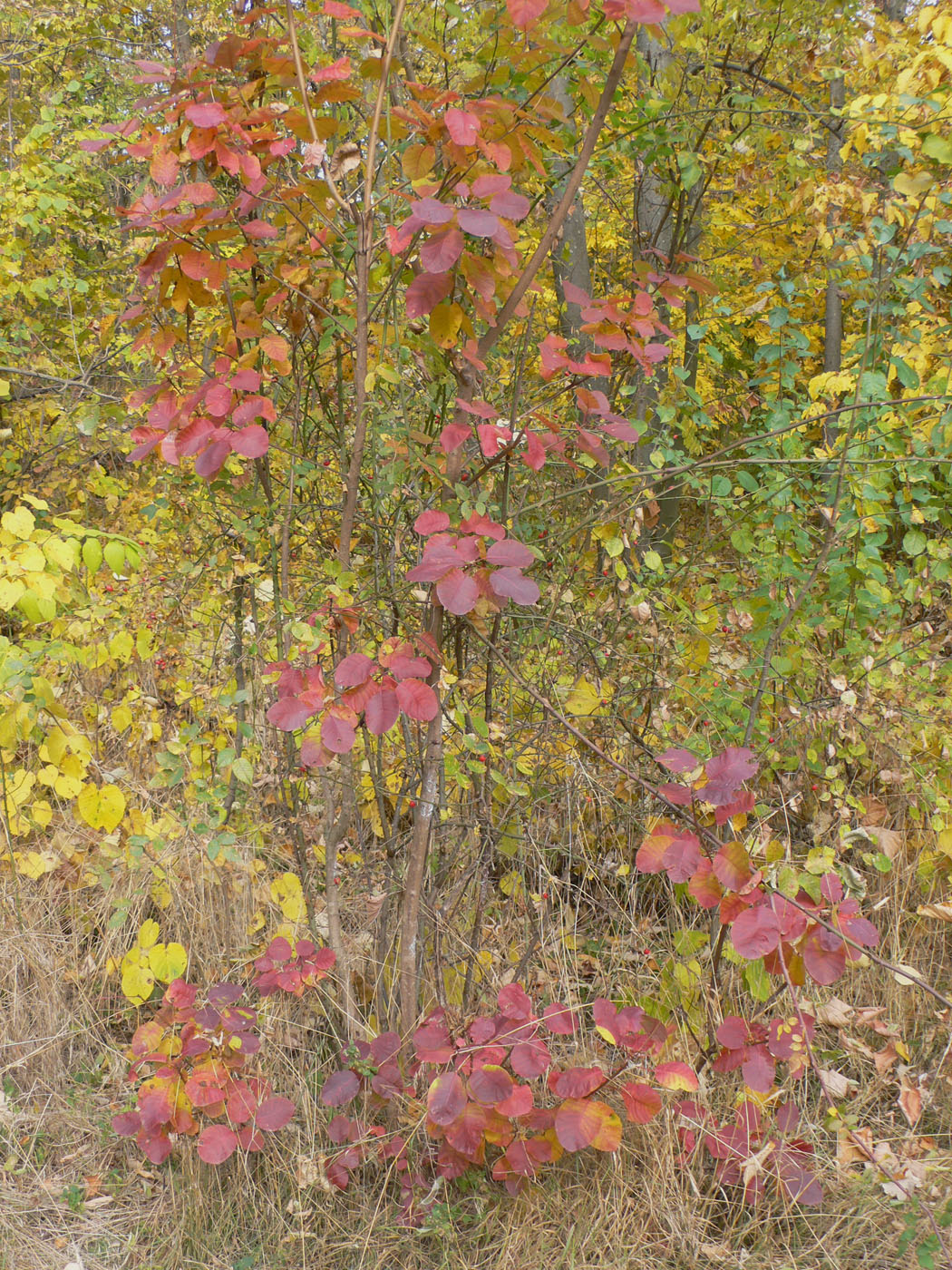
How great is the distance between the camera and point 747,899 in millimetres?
1611

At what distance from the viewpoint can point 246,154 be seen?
1.60 m

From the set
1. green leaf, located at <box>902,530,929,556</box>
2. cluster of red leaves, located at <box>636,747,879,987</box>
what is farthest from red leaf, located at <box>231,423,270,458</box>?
green leaf, located at <box>902,530,929,556</box>

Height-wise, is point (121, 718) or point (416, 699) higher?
point (416, 699)

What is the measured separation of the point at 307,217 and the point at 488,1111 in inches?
69.7

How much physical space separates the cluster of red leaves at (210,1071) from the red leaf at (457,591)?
3.27 feet

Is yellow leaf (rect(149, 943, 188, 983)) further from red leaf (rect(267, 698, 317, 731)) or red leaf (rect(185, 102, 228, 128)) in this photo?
red leaf (rect(185, 102, 228, 128))

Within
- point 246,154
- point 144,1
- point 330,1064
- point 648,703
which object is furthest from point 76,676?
point 144,1

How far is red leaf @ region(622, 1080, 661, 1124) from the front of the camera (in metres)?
1.71

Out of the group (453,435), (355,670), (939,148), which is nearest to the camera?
(355,670)

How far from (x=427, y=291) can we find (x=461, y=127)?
0.83 ft

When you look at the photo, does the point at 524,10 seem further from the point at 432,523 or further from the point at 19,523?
the point at 19,523

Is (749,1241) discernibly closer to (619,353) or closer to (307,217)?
(619,353)

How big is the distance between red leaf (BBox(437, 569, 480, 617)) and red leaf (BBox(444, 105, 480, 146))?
0.62 meters

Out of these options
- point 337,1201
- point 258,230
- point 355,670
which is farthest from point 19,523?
point 337,1201
